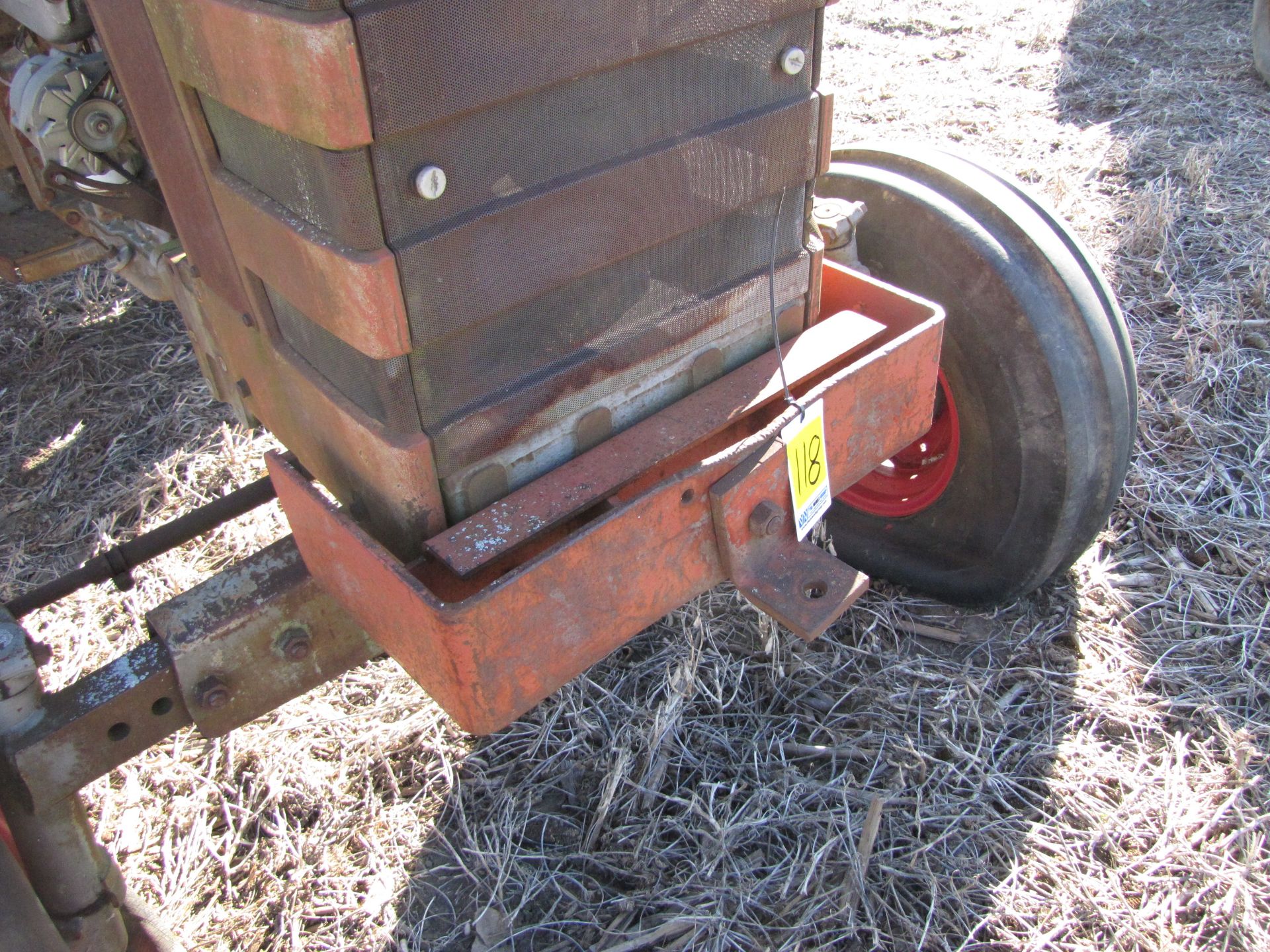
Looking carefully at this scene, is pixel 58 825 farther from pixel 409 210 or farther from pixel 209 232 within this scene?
pixel 409 210

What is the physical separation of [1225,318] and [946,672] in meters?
1.75

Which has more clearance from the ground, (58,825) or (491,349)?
(491,349)

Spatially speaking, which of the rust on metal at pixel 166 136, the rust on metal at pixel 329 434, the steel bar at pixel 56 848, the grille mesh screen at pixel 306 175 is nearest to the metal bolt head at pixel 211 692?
the steel bar at pixel 56 848

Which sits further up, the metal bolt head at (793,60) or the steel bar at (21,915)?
the metal bolt head at (793,60)

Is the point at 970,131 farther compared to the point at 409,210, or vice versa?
the point at 970,131

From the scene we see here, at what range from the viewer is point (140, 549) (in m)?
1.86

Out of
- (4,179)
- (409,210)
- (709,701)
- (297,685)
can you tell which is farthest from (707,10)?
(4,179)

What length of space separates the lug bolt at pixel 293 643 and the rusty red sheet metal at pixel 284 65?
0.73 m

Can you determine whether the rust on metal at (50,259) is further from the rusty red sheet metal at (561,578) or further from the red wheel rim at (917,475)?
the red wheel rim at (917,475)

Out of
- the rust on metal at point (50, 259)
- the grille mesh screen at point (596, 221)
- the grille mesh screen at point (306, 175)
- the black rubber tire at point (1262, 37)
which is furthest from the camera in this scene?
the black rubber tire at point (1262, 37)

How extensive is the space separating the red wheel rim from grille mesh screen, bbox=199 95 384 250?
55.1 inches

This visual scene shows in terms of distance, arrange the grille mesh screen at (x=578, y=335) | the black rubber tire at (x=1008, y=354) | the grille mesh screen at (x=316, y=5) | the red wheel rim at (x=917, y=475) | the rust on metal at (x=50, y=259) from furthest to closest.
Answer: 1. the rust on metal at (x=50, y=259)
2. the red wheel rim at (x=917, y=475)
3. the black rubber tire at (x=1008, y=354)
4. the grille mesh screen at (x=578, y=335)
5. the grille mesh screen at (x=316, y=5)

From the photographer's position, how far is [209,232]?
145cm

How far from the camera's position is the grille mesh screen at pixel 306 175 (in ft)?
3.57
